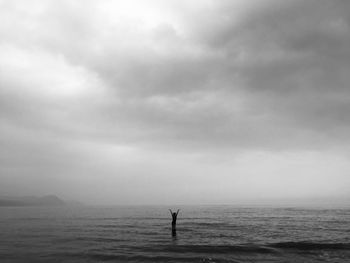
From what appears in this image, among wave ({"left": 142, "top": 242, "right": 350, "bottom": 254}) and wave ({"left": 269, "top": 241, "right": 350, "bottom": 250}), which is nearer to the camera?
wave ({"left": 142, "top": 242, "right": 350, "bottom": 254})

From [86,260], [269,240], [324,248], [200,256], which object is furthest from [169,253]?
[324,248]

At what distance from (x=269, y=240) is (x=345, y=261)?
12.0 m

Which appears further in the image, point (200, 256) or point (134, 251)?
point (134, 251)

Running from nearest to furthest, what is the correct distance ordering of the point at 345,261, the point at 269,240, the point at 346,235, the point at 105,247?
the point at 345,261 → the point at 105,247 → the point at 269,240 → the point at 346,235

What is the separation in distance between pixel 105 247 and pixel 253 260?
641 inches

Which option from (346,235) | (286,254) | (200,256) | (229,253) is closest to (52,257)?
(200,256)

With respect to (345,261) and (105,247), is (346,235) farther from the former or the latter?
(105,247)

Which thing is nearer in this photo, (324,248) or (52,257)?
(52,257)

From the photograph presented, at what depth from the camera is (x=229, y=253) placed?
1173 inches

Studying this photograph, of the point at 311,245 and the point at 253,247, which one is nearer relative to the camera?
the point at 253,247

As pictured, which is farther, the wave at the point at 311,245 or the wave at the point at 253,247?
the wave at the point at 311,245

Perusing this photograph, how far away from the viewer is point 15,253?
97.0ft

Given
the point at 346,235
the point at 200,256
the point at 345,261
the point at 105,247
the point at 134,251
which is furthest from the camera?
the point at 346,235

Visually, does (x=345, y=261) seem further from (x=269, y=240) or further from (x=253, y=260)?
(x=269, y=240)
